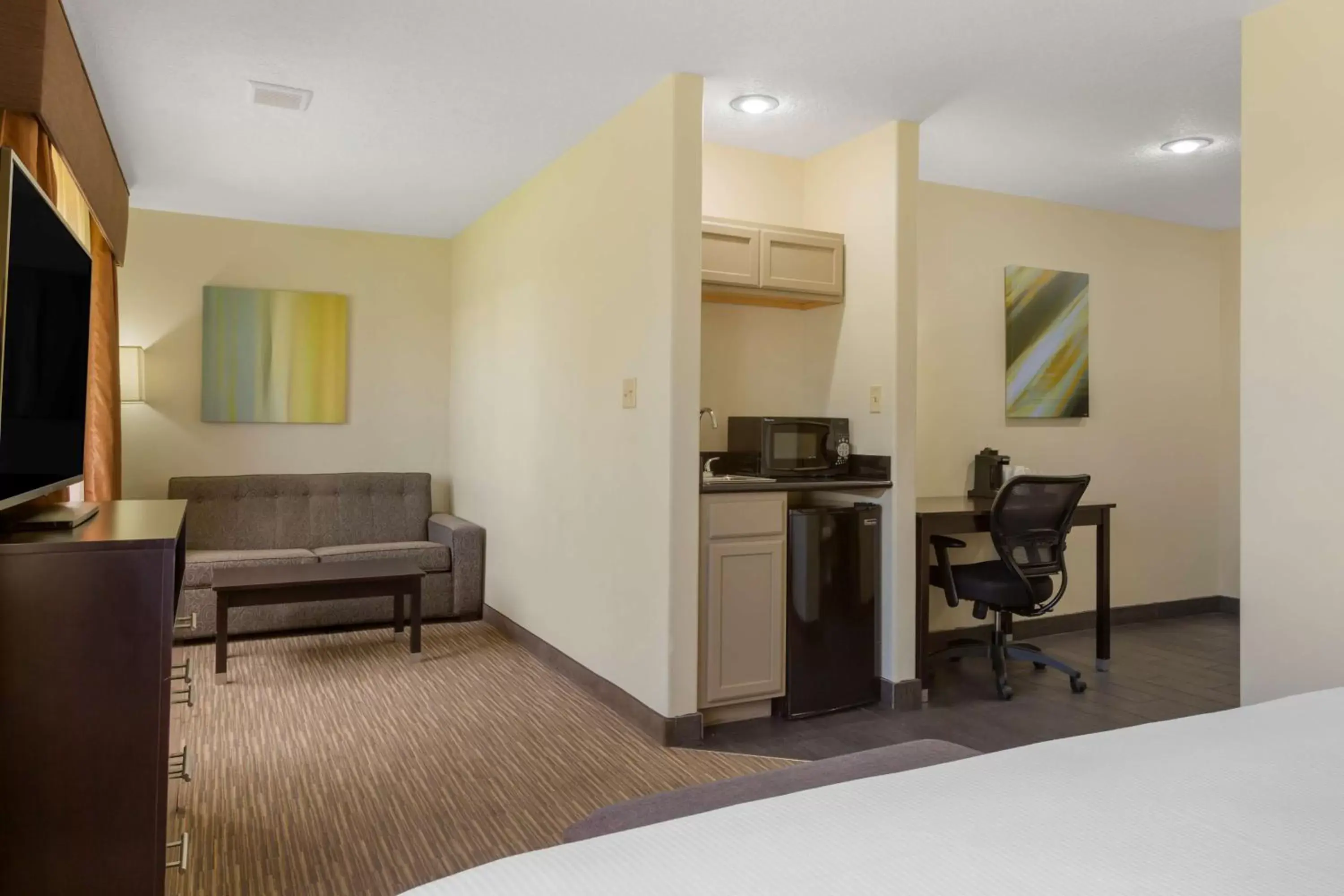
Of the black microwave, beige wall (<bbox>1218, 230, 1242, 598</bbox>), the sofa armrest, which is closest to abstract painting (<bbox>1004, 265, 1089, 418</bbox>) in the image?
beige wall (<bbox>1218, 230, 1242, 598</bbox>)

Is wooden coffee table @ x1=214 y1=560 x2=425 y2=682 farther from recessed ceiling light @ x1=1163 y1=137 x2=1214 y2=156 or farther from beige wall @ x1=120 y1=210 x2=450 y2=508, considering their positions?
recessed ceiling light @ x1=1163 y1=137 x2=1214 y2=156

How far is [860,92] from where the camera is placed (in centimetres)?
332

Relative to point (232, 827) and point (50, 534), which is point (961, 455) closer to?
point (232, 827)

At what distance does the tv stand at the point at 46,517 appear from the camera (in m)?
1.88

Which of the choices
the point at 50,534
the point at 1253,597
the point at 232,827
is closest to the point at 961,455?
the point at 1253,597

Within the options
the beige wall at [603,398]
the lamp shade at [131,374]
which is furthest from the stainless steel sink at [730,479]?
the lamp shade at [131,374]

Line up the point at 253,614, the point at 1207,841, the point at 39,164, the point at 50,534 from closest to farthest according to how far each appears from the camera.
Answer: the point at 1207,841 < the point at 50,534 < the point at 39,164 < the point at 253,614

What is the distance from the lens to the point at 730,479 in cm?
361

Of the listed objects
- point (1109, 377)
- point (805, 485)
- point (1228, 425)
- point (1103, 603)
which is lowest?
point (1103, 603)

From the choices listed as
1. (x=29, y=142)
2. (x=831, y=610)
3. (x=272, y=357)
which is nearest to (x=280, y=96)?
(x=29, y=142)

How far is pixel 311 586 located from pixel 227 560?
92 centimetres

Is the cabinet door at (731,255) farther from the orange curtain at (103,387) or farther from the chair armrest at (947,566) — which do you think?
the orange curtain at (103,387)

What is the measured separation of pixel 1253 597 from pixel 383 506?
180 inches

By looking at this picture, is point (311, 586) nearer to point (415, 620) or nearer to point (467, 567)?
point (415, 620)
